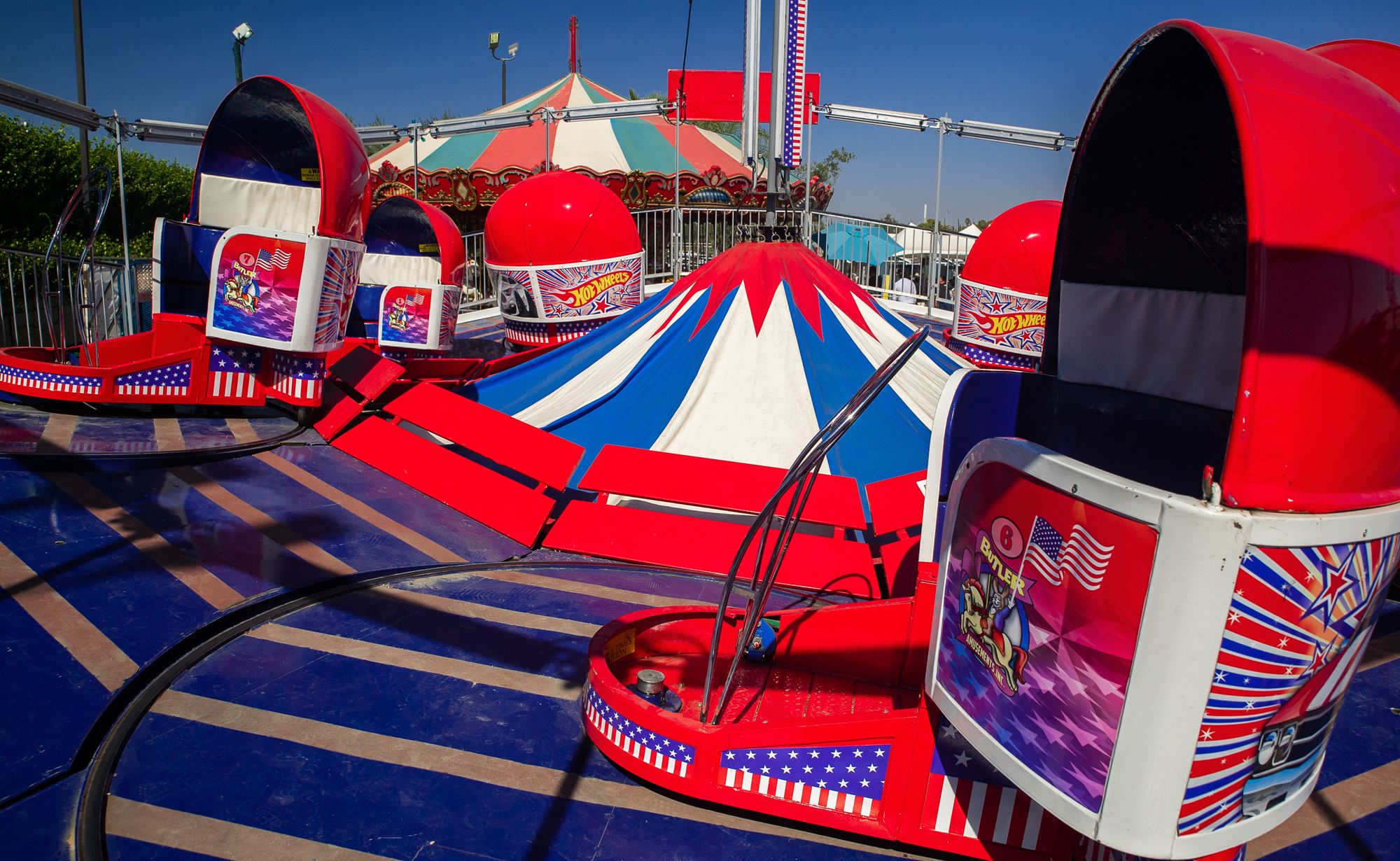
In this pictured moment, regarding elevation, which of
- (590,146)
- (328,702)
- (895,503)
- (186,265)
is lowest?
(328,702)

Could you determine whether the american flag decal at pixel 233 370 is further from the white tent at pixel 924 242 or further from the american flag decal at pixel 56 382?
the white tent at pixel 924 242

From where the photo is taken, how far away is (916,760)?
2.98 metres

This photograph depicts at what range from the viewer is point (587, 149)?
2078cm

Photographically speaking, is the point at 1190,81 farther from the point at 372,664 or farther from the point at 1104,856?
the point at 372,664

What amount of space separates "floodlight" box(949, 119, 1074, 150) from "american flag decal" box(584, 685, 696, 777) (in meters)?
14.9

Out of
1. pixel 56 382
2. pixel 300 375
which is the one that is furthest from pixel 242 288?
pixel 56 382

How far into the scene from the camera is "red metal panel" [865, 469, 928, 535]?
5457mm

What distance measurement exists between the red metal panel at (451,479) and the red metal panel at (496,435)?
0.17 meters

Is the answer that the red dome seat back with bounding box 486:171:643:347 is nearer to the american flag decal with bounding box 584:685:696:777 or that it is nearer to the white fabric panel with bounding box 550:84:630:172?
the american flag decal with bounding box 584:685:696:777

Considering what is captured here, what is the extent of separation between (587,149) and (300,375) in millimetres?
14683

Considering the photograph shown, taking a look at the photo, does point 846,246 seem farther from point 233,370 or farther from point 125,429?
point 125,429

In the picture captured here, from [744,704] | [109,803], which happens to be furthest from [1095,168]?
[109,803]

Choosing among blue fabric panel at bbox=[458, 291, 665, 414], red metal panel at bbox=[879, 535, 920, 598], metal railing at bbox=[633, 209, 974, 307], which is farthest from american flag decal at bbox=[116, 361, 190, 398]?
metal railing at bbox=[633, 209, 974, 307]

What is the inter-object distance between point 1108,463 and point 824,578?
2.15 meters
